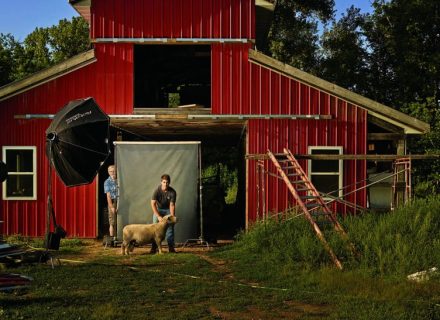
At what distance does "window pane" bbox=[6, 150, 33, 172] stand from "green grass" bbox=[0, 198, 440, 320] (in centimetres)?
364

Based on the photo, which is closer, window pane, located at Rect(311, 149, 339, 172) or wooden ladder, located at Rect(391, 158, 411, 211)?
wooden ladder, located at Rect(391, 158, 411, 211)

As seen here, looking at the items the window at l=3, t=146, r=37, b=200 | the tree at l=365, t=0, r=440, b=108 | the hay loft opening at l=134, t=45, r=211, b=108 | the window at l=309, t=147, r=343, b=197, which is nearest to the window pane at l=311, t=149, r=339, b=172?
the window at l=309, t=147, r=343, b=197

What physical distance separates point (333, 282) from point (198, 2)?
32.9 ft

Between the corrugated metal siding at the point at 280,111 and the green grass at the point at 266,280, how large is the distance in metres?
2.80

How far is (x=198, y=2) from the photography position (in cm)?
1669

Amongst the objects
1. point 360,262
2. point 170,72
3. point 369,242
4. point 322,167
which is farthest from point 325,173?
point 170,72

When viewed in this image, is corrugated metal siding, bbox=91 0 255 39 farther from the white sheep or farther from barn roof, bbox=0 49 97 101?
the white sheep

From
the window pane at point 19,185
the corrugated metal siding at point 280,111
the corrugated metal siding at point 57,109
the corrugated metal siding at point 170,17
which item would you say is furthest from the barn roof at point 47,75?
the corrugated metal siding at point 280,111

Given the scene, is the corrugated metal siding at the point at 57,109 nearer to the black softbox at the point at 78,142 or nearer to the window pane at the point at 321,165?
the black softbox at the point at 78,142

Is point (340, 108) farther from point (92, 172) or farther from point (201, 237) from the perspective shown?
point (92, 172)

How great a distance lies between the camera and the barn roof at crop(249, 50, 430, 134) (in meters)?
16.2

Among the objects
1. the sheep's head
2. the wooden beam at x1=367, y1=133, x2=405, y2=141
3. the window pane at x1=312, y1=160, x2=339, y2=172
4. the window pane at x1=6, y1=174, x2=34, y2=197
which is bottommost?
the sheep's head

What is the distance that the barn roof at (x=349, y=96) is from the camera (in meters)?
16.2

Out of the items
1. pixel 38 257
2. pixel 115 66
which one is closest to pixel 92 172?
pixel 38 257
